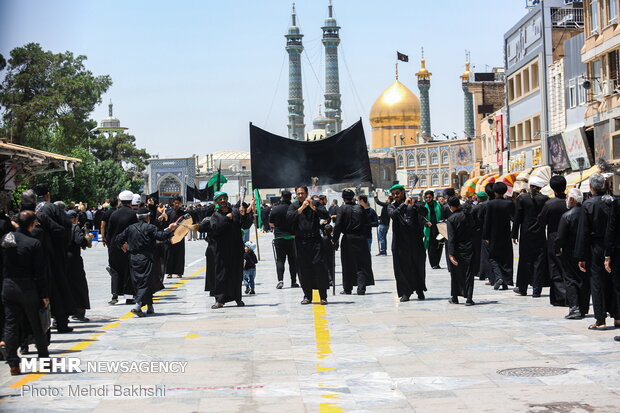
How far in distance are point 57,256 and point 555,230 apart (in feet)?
19.5

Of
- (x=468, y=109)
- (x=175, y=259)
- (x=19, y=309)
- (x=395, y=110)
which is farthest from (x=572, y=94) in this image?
(x=395, y=110)

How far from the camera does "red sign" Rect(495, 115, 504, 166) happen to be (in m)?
55.8

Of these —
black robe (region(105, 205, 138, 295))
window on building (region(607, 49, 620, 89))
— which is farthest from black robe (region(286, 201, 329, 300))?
window on building (region(607, 49, 620, 89))

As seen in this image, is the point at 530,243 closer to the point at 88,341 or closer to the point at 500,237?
the point at 500,237

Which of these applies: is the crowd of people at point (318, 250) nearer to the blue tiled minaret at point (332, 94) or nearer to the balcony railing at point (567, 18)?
the balcony railing at point (567, 18)

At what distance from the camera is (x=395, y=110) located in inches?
5679

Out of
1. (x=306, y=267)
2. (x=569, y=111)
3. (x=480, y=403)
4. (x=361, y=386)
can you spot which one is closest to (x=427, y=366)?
(x=361, y=386)

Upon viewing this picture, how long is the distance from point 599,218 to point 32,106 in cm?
3273

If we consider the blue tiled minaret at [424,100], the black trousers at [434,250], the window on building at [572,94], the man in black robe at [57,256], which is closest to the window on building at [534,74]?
the window on building at [572,94]

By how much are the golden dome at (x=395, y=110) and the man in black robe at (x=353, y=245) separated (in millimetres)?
130516

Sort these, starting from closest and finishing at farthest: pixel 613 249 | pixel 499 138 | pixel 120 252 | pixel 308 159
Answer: pixel 613 249 → pixel 120 252 → pixel 308 159 → pixel 499 138

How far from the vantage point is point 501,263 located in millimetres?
14953

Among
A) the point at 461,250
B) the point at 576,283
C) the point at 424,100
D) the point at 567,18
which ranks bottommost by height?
the point at 576,283

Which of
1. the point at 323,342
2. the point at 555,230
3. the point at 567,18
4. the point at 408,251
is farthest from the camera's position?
the point at 567,18
